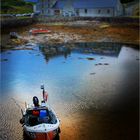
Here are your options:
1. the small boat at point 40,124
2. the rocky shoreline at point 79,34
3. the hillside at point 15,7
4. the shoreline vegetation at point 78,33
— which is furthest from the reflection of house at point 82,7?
the small boat at point 40,124

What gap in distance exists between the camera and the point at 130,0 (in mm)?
93188

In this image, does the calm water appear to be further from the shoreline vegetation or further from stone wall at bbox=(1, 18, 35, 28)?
stone wall at bbox=(1, 18, 35, 28)

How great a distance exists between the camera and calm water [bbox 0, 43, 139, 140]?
2228 centimetres

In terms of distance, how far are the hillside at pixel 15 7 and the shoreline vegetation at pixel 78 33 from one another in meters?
9.54

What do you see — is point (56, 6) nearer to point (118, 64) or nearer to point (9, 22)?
point (9, 22)

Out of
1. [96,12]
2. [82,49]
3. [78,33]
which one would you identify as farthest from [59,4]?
[82,49]

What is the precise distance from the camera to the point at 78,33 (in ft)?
217

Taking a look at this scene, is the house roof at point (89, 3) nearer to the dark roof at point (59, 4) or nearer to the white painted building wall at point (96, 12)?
the dark roof at point (59, 4)

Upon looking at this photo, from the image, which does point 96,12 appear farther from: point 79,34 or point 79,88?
point 79,88

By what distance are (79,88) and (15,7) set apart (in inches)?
2564

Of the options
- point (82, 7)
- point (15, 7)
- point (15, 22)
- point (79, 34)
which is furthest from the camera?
point (15, 7)

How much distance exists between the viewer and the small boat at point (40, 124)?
61.3 feet

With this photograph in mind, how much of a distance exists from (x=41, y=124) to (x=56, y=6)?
245ft

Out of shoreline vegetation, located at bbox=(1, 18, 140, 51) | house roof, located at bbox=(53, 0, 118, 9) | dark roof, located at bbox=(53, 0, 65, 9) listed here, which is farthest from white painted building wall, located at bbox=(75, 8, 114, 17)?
dark roof, located at bbox=(53, 0, 65, 9)
